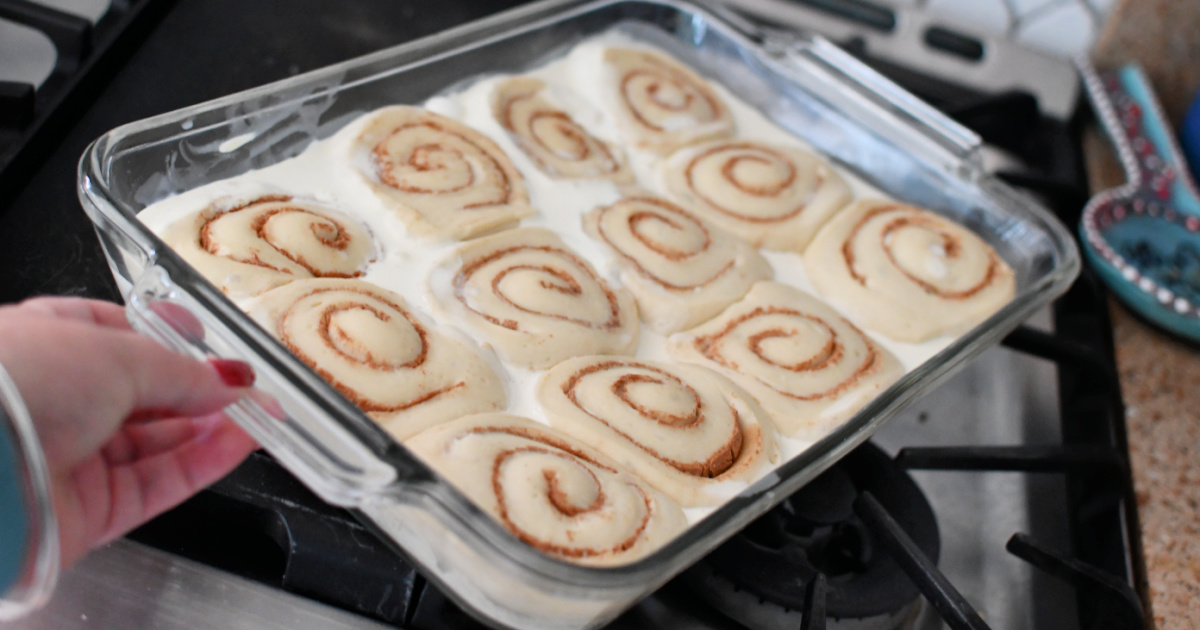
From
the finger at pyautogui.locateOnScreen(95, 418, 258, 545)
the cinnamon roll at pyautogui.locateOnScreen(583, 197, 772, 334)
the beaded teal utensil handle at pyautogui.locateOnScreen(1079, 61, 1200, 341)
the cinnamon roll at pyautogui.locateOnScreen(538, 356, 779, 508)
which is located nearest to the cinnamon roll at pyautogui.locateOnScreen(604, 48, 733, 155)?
the cinnamon roll at pyautogui.locateOnScreen(583, 197, 772, 334)

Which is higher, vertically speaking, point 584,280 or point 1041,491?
point 584,280

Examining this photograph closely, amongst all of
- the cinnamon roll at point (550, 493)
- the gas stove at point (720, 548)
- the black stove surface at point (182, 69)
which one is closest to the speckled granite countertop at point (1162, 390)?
the gas stove at point (720, 548)

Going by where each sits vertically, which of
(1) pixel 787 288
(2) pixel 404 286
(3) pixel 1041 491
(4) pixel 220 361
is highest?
(4) pixel 220 361

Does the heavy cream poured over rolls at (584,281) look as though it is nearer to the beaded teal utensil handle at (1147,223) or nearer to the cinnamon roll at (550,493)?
the cinnamon roll at (550,493)

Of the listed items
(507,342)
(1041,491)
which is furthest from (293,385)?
(1041,491)

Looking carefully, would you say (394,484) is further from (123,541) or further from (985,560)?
(985,560)

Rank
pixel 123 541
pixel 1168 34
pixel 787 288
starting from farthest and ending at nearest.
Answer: pixel 1168 34, pixel 787 288, pixel 123 541
